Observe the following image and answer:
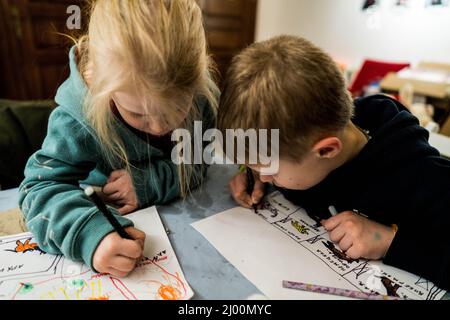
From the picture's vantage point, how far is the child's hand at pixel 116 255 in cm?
46

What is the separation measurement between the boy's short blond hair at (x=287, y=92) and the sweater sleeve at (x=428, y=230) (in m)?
0.19

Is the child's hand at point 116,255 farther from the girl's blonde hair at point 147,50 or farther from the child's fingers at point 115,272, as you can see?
the girl's blonde hair at point 147,50

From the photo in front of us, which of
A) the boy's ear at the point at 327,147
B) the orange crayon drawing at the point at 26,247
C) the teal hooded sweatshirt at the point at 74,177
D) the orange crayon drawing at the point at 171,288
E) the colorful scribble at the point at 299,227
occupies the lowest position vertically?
the colorful scribble at the point at 299,227

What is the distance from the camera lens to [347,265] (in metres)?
0.51

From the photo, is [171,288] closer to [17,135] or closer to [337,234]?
[337,234]

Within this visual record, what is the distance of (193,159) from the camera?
0.73 m

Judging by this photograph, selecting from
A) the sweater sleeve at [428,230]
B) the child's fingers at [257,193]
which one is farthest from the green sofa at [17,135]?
the sweater sleeve at [428,230]

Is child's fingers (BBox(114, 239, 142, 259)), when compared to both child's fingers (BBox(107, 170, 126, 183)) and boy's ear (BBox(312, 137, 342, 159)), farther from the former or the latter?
boy's ear (BBox(312, 137, 342, 159))

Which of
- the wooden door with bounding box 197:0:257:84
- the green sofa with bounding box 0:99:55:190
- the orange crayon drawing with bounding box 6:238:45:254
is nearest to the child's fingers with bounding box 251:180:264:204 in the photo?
the orange crayon drawing with bounding box 6:238:45:254

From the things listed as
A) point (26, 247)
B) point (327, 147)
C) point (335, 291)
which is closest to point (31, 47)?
point (26, 247)

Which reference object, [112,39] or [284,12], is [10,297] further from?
[284,12]

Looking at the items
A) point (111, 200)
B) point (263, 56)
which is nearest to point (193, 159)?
point (111, 200)
